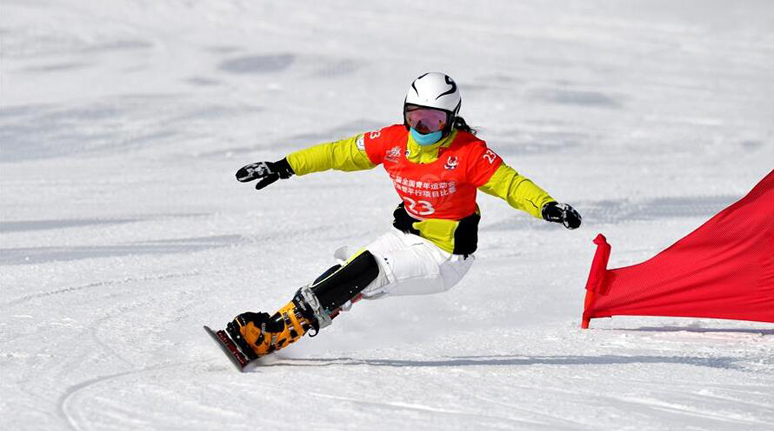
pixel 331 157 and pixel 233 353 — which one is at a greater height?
pixel 331 157

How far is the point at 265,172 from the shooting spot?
607 centimetres

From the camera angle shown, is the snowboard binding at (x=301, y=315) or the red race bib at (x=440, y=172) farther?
the red race bib at (x=440, y=172)

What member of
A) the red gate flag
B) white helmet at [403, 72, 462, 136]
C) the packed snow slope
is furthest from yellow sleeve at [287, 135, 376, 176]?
the red gate flag

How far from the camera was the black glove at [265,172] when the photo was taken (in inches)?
237

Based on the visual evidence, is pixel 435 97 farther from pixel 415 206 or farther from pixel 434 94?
pixel 415 206

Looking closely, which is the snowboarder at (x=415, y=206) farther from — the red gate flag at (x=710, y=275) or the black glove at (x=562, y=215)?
the red gate flag at (x=710, y=275)

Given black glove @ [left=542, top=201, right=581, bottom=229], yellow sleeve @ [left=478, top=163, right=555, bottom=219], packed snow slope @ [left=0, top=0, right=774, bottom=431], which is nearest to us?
packed snow slope @ [left=0, top=0, right=774, bottom=431]

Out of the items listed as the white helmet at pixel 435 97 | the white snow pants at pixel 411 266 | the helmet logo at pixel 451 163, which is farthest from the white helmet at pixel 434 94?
the white snow pants at pixel 411 266

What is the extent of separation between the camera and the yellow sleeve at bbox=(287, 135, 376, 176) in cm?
616

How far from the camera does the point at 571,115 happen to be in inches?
599

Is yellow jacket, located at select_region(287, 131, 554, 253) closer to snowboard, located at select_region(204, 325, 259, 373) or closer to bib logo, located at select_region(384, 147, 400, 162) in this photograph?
bib logo, located at select_region(384, 147, 400, 162)

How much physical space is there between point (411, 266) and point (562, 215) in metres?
0.84

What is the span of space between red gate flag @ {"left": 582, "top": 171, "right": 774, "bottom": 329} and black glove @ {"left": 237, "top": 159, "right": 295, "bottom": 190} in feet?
6.18

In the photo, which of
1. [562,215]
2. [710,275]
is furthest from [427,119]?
[710,275]
